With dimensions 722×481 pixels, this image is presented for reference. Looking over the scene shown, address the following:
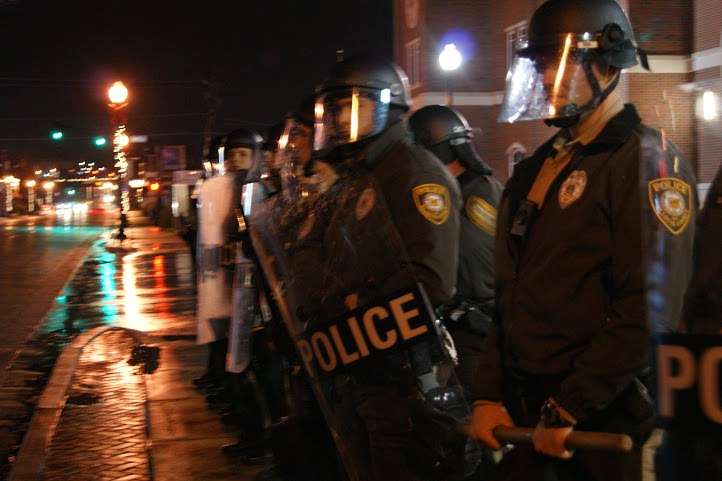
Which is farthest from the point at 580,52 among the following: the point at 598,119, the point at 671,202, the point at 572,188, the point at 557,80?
the point at 671,202

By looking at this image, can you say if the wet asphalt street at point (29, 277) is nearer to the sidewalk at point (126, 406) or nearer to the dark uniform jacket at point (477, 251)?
the sidewalk at point (126, 406)

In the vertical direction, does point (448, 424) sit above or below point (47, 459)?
above

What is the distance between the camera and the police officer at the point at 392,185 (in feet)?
10.2

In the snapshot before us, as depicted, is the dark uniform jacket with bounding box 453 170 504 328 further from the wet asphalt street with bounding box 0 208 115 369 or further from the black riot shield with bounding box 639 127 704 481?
the wet asphalt street with bounding box 0 208 115 369

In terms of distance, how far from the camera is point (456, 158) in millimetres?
5094

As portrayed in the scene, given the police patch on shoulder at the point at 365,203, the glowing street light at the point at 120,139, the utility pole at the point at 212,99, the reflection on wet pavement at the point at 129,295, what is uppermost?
the utility pole at the point at 212,99

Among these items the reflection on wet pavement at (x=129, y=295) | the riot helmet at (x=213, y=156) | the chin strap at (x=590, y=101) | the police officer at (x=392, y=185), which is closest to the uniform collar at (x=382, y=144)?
the police officer at (x=392, y=185)

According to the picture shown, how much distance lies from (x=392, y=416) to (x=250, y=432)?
145 inches

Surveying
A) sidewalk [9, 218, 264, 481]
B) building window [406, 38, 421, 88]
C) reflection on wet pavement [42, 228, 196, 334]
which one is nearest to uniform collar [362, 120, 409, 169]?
sidewalk [9, 218, 264, 481]

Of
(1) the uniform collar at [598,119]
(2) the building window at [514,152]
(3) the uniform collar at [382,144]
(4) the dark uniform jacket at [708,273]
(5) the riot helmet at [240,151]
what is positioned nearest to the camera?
(4) the dark uniform jacket at [708,273]

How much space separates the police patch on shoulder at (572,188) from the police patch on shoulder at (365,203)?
2.17 feet

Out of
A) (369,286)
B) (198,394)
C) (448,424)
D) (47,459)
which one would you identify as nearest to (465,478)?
(448,424)

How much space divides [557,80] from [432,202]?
2.43 ft

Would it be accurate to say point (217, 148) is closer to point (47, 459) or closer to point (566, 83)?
point (47, 459)
